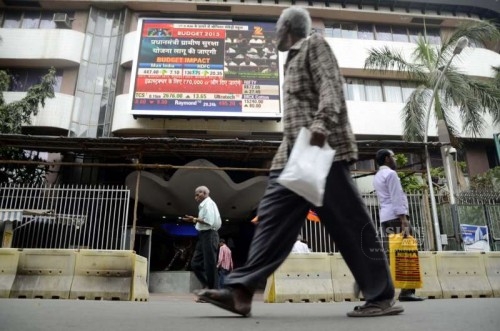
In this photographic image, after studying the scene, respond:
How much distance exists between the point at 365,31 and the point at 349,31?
744 mm

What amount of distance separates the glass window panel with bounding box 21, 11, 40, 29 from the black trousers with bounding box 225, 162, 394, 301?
1850cm

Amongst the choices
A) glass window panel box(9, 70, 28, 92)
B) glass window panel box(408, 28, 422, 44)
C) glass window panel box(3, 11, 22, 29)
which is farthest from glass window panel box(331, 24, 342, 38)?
glass window panel box(3, 11, 22, 29)

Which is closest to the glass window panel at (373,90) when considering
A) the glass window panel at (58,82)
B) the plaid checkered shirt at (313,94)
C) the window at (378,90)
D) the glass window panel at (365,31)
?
the window at (378,90)

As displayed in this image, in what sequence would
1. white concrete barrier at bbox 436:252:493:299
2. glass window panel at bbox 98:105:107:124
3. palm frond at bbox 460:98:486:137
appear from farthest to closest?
glass window panel at bbox 98:105:107:124
palm frond at bbox 460:98:486:137
white concrete barrier at bbox 436:252:493:299

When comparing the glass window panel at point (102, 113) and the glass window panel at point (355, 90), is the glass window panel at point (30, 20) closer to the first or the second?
the glass window panel at point (102, 113)

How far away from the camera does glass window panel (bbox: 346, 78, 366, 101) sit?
57.7 ft

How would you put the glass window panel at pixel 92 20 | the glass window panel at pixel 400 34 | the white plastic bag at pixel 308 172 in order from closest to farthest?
the white plastic bag at pixel 308 172 → the glass window panel at pixel 92 20 → the glass window panel at pixel 400 34

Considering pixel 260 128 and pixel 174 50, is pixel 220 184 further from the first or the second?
pixel 174 50

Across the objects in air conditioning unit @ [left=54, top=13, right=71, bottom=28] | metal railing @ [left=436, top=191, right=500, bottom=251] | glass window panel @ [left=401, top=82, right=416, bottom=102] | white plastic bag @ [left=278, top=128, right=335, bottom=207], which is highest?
air conditioning unit @ [left=54, top=13, right=71, bottom=28]

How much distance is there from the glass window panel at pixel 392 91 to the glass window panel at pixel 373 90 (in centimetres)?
23

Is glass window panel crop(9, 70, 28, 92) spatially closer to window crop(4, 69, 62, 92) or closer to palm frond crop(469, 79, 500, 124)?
window crop(4, 69, 62, 92)

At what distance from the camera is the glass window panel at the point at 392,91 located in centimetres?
1783

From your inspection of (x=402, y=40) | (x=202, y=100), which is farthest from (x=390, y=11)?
(x=202, y=100)

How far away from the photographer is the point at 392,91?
59.1 feet
